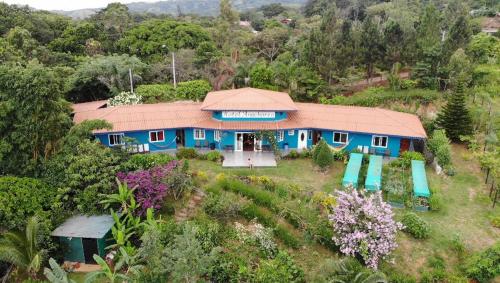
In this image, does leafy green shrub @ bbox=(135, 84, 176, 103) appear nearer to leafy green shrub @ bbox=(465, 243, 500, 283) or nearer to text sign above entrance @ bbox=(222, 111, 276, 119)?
text sign above entrance @ bbox=(222, 111, 276, 119)

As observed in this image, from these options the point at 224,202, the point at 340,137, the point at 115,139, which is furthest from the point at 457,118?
the point at 115,139

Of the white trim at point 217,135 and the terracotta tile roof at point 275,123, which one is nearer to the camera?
the terracotta tile roof at point 275,123

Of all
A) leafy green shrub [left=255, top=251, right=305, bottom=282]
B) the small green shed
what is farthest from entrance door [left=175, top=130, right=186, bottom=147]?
leafy green shrub [left=255, top=251, right=305, bottom=282]

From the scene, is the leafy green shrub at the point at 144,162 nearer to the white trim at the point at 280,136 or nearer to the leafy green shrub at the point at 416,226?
the white trim at the point at 280,136

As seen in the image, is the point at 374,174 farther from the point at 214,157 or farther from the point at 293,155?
the point at 214,157

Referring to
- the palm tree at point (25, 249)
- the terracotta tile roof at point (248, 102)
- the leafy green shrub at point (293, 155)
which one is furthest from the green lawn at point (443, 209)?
the palm tree at point (25, 249)

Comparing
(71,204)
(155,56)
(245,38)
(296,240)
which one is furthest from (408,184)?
(245,38)

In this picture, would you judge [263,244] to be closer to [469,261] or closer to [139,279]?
[139,279]

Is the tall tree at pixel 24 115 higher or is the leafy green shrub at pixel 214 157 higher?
the tall tree at pixel 24 115
